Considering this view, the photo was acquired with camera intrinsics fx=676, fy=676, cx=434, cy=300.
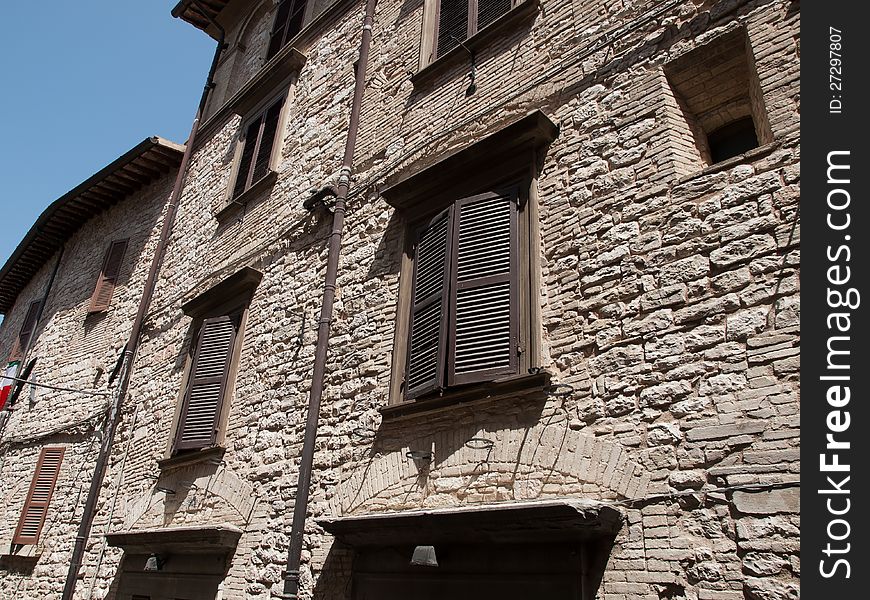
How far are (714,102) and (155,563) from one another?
7.23 meters

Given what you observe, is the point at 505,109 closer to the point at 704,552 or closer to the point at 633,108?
the point at 633,108

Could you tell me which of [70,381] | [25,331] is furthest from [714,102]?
[25,331]

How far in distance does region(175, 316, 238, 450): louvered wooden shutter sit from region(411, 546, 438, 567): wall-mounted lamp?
383cm

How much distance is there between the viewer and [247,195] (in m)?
9.69

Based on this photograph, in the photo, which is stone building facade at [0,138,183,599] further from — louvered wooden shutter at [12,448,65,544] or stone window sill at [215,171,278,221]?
stone window sill at [215,171,278,221]

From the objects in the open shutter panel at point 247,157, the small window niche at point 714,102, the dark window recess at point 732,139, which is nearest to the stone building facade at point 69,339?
the open shutter panel at point 247,157

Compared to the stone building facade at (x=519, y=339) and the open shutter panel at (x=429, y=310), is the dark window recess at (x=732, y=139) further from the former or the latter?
the open shutter panel at (x=429, y=310)

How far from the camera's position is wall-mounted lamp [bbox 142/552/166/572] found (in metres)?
7.50

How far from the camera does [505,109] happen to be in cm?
619

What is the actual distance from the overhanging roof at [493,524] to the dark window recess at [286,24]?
874 centimetres

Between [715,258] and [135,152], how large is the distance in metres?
12.2

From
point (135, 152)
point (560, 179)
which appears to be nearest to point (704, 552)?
point (560, 179)

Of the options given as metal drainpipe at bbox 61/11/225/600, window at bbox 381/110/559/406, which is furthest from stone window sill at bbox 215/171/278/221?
window at bbox 381/110/559/406

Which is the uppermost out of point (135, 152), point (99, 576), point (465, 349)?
point (135, 152)
